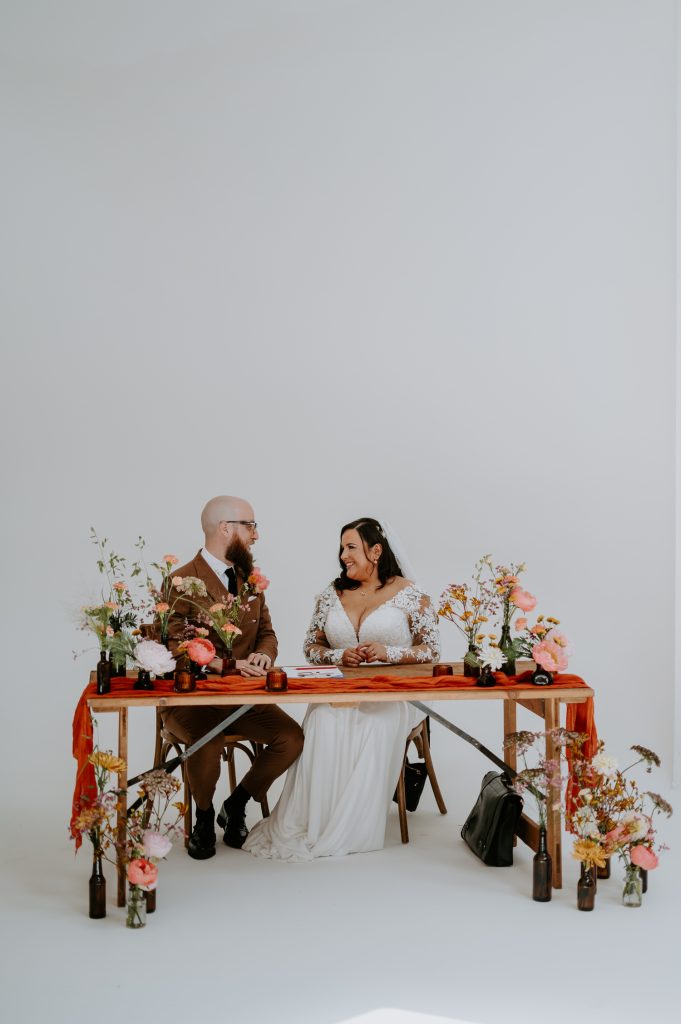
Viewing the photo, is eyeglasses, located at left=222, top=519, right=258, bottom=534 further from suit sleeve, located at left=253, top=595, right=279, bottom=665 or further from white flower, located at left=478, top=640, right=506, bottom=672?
white flower, located at left=478, top=640, right=506, bottom=672

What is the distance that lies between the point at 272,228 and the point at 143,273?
1.02m

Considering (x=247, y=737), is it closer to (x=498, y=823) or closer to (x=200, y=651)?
(x=200, y=651)

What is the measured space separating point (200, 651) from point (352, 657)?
1098 millimetres

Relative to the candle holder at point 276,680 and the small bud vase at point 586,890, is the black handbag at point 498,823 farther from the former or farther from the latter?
the candle holder at point 276,680

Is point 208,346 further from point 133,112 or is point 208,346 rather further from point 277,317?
point 133,112

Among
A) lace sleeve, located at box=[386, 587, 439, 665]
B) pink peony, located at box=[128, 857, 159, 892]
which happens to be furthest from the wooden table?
lace sleeve, located at box=[386, 587, 439, 665]

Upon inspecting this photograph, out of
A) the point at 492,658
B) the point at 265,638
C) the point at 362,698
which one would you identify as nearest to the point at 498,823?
the point at 492,658

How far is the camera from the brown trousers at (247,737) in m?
5.21

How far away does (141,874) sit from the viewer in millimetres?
4277

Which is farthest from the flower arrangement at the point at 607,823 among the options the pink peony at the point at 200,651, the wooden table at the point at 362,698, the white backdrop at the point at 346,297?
the white backdrop at the point at 346,297

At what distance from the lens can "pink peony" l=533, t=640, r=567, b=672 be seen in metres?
4.72

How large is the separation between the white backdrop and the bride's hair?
194 centimetres

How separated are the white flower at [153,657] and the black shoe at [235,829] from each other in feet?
3.97

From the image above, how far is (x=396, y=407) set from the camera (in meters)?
8.09
